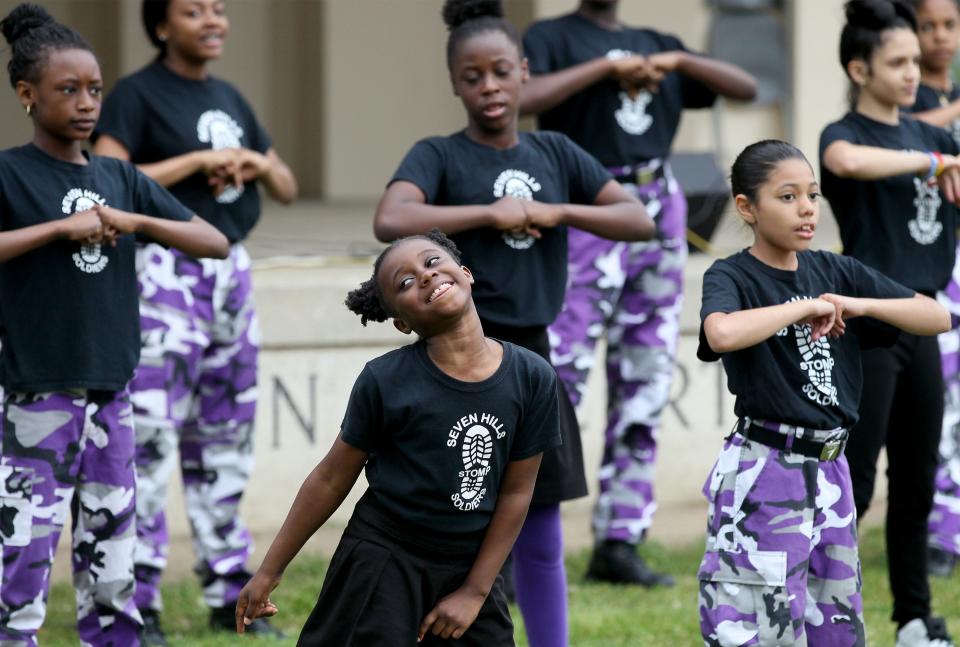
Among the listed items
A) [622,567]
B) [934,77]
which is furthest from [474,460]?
[934,77]

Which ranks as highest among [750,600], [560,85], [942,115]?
[560,85]

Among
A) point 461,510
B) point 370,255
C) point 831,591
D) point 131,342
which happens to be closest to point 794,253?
point 831,591

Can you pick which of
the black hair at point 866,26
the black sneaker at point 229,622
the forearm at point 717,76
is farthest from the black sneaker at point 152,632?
the black hair at point 866,26

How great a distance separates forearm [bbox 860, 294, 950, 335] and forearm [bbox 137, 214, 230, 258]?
1.81 metres

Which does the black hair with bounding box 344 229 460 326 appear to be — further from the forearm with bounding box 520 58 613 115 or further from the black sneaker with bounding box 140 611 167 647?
the forearm with bounding box 520 58 613 115

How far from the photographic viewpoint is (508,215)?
4.65 m

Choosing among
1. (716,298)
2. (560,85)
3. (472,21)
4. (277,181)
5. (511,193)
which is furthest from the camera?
(560,85)

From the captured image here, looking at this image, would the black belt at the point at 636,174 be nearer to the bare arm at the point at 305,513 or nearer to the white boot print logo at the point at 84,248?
the white boot print logo at the point at 84,248

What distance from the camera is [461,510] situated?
3674mm

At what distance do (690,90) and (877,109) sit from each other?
110 centimetres

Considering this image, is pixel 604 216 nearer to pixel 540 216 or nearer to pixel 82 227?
pixel 540 216

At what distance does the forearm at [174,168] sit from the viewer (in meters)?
5.17

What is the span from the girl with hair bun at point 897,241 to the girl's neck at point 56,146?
2212mm

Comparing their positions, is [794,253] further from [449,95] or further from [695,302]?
[449,95]
